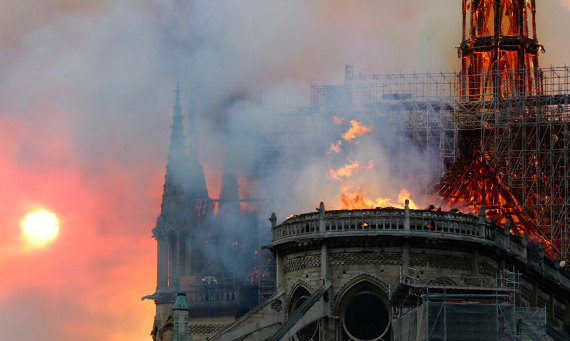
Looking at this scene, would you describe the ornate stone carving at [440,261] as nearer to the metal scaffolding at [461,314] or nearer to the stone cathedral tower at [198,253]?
the metal scaffolding at [461,314]

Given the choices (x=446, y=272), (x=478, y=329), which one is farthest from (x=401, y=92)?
(x=478, y=329)

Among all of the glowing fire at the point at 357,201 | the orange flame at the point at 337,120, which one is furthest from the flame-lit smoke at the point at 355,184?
the orange flame at the point at 337,120

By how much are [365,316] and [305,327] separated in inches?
114

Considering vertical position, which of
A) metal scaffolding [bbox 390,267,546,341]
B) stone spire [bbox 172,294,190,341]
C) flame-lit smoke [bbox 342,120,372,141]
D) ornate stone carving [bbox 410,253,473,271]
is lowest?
metal scaffolding [bbox 390,267,546,341]

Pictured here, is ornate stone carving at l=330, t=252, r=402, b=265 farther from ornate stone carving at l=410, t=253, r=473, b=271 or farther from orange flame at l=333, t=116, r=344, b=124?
orange flame at l=333, t=116, r=344, b=124

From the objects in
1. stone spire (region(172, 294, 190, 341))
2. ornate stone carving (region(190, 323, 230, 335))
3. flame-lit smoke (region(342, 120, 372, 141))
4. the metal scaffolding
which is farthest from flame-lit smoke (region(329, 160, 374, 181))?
the metal scaffolding

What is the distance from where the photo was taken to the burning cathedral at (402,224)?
237 feet

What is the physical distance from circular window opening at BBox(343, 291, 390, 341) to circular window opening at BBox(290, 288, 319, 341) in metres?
1.58

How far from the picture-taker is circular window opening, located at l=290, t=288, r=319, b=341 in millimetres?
73312

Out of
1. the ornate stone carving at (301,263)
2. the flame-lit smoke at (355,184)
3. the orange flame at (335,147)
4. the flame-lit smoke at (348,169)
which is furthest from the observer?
the orange flame at (335,147)

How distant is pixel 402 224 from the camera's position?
2852 inches

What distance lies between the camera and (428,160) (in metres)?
91.8

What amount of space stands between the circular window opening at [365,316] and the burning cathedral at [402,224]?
6cm

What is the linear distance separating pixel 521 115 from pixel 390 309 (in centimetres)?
2304
